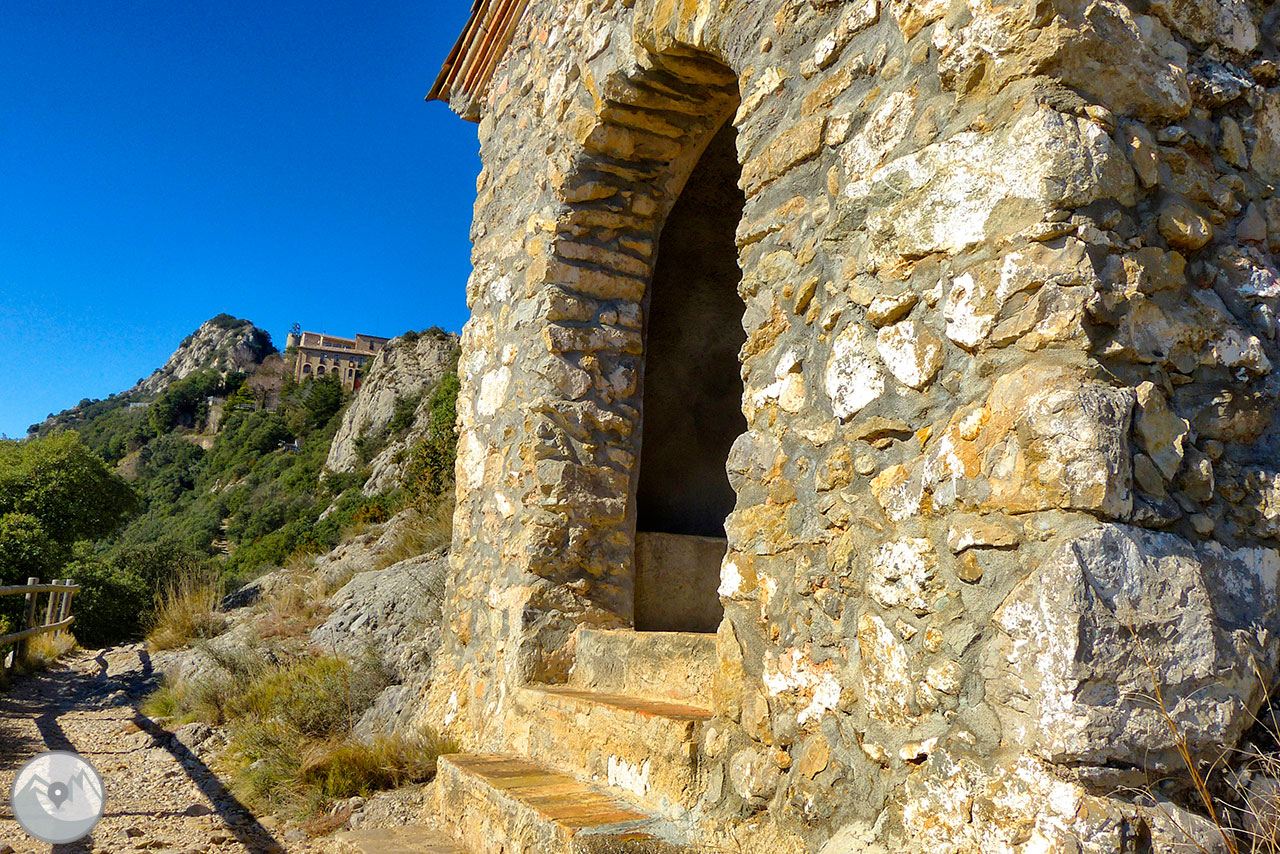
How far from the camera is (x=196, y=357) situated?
6875 centimetres

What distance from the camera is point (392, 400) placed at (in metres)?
30.6

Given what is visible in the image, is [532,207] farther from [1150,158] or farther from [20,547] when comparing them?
[20,547]

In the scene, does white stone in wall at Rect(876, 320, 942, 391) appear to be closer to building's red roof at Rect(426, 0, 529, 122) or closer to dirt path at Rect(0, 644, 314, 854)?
dirt path at Rect(0, 644, 314, 854)

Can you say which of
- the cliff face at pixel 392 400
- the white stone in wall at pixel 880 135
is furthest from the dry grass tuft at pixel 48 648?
the cliff face at pixel 392 400

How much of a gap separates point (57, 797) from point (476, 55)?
458cm

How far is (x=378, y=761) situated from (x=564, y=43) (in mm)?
3518

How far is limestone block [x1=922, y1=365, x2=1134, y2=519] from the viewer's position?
1.38 metres

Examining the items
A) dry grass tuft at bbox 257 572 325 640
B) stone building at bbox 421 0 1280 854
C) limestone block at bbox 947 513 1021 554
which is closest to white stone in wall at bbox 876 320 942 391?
stone building at bbox 421 0 1280 854

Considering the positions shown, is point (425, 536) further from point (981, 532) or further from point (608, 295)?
point (981, 532)

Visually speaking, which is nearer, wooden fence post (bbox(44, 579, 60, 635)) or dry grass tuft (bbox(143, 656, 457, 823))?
dry grass tuft (bbox(143, 656, 457, 823))

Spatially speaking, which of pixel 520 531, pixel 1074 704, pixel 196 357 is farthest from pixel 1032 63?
pixel 196 357

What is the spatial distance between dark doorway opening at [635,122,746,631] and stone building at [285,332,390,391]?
50765 millimetres

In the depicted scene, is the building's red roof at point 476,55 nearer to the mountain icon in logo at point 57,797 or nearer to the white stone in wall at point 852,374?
the white stone in wall at point 852,374

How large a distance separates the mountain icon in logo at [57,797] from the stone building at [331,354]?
49.5m
